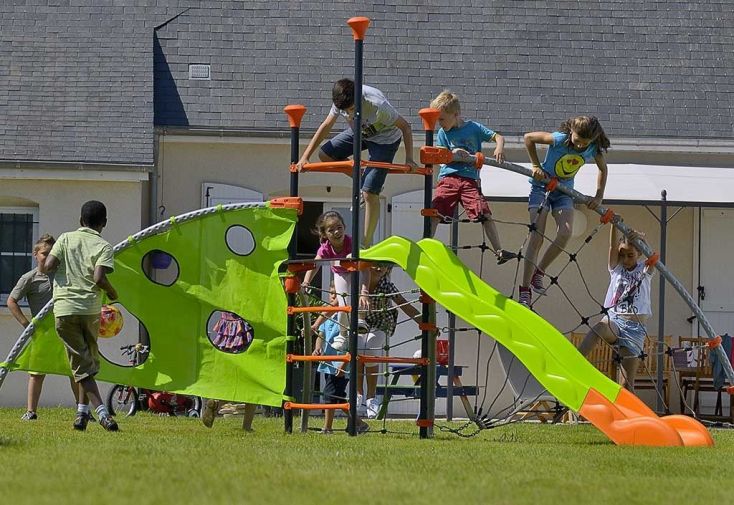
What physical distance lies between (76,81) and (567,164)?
865cm

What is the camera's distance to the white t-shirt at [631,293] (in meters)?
12.5

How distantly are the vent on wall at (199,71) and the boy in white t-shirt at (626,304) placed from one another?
740 centimetres

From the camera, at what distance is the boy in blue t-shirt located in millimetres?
11281

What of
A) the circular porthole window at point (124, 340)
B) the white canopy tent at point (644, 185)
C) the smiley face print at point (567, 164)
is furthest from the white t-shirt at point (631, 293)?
the circular porthole window at point (124, 340)

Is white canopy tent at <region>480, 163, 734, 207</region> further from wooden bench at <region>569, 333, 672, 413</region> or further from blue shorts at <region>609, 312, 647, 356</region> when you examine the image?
blue shorts at <region>609, 312, 647, 356</region>

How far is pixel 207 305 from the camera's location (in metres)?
11.7

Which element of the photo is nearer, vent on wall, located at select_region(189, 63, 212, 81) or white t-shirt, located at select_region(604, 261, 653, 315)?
white t-shirt, located at select_region(604, 261, 653, 315)

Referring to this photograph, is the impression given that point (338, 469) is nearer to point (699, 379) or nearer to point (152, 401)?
point (152, 401)

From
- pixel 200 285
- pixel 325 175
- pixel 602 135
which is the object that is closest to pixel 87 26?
pixel 325 175

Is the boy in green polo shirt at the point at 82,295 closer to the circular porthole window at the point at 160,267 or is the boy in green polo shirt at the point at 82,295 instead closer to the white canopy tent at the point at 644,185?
the circular porthole window at the point at 160,267

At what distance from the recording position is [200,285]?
11.7 meters

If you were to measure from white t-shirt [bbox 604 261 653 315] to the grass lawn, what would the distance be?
1.85 metres

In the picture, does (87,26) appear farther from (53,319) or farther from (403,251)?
(403,251)

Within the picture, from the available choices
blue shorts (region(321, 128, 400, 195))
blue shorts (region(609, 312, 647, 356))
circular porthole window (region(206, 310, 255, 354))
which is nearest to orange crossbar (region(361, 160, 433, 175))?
blue shorts (region(321, 128, 400, 195))
